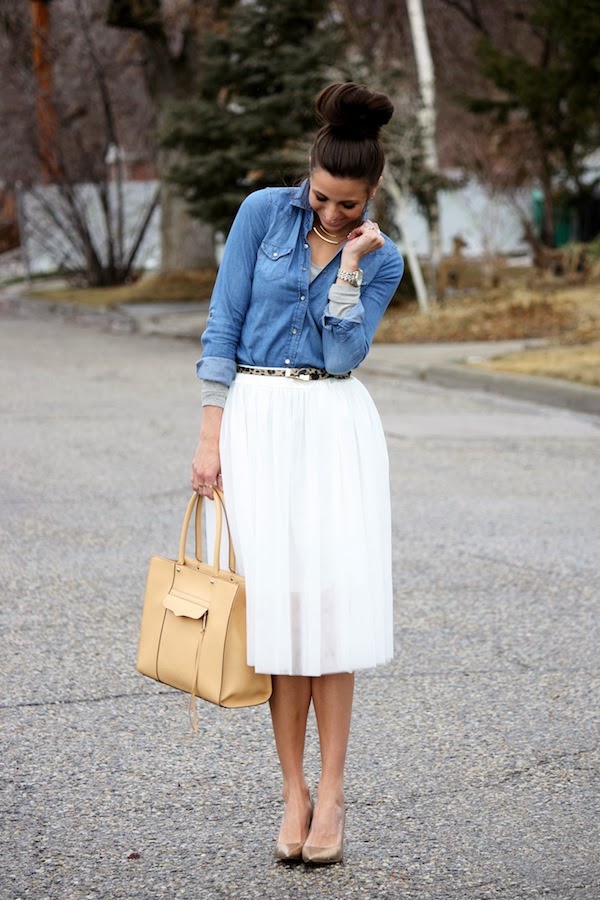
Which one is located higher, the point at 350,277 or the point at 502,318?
the point at 350,277

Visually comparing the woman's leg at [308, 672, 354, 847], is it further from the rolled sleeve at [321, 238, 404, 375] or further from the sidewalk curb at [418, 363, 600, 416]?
the sidewalk curb at [418, 363, 600, 416]

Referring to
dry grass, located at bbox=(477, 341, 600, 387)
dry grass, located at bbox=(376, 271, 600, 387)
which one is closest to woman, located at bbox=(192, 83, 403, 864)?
dry grass, located at bbox=(477, 341, 600, 387)

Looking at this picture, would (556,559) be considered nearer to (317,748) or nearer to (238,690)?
(317,748)

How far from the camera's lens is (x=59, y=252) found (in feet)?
96.3

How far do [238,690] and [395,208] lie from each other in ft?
57.1

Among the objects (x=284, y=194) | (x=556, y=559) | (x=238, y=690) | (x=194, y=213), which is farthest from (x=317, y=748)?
(x=194, y=213)

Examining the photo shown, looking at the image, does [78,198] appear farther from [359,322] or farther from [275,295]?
[359,322]

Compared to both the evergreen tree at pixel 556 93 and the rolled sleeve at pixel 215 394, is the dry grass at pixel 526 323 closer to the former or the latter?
the evergreen tree at pixel 556 93

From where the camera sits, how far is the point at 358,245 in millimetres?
3170

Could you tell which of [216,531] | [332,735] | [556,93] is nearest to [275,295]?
[216,531]

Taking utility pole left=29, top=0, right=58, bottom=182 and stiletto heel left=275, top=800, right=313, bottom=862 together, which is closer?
stiletto heel left=275, top=800, right=313, bottom=862

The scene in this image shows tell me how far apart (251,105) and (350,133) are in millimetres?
16150

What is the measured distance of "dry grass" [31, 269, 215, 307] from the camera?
24391 mm

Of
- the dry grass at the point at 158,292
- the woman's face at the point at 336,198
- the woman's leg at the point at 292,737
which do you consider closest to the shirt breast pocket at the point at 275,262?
the woman's face at the point at 336,198
